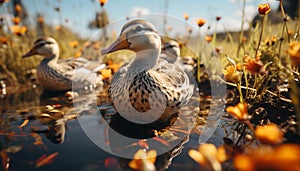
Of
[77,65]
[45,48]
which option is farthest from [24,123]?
[45,48]

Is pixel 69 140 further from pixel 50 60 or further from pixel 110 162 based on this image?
pixel 50 60

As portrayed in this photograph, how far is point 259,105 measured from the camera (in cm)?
200

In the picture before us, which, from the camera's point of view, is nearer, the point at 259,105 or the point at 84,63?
the point at 259,105

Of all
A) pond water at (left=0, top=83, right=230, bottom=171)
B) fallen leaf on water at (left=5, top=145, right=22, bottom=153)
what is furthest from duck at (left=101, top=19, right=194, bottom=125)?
fallen leaf on water at (left=5, top=145, right=22, bottom=153)

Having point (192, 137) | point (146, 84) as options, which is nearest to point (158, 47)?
point (146, 84)

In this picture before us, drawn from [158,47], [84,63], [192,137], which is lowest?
[192,137]

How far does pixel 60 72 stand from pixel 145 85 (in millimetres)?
2033

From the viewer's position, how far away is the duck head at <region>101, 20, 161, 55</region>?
199 cm

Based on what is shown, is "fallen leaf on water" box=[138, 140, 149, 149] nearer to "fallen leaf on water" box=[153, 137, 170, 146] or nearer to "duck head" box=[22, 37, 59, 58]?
"fallen leaf on water" box=[153, 137, 170, 146]

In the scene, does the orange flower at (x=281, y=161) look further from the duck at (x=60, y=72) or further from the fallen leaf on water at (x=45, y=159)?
the duck at (x=60, y=72)

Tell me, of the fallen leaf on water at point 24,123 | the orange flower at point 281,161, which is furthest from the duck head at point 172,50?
the orange flower at point 281,161

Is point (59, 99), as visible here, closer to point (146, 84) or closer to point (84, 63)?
point (84, 63)

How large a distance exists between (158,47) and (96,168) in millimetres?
1217

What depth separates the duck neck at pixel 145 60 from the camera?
1981 mm
